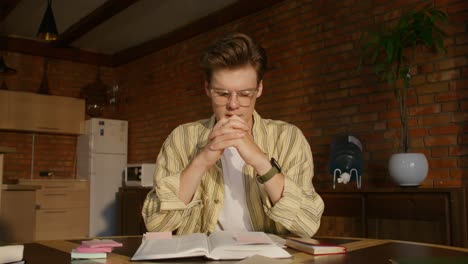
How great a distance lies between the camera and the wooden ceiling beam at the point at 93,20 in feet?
15.7

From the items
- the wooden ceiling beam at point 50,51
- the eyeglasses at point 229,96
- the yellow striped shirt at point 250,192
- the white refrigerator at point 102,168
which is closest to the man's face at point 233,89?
the eyeglasses at point 229,96

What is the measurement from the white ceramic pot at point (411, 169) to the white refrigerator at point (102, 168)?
13.1 ft

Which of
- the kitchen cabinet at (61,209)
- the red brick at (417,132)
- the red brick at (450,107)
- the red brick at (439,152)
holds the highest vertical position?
the red brick at (450,107)

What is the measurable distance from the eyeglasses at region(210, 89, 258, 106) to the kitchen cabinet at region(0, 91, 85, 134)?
15.7 ft

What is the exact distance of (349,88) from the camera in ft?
12.7

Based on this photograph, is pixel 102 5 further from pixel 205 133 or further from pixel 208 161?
pixel 208 161

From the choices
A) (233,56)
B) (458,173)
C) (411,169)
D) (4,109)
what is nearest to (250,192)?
(233,56)

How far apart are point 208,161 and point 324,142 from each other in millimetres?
2701

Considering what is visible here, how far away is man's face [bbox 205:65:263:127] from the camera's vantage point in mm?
1543

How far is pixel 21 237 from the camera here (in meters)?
3.56

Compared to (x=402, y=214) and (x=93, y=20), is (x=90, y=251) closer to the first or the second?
(x=402, y=214)

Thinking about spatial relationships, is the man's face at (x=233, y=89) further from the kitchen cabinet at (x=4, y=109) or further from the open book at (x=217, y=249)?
the kitchen cabinet at (x=4, y=109)

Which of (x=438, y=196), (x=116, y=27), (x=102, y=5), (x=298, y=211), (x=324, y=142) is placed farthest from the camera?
(x=116, y=27)

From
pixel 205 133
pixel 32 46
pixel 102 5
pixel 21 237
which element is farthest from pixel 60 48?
pixel 205 133
